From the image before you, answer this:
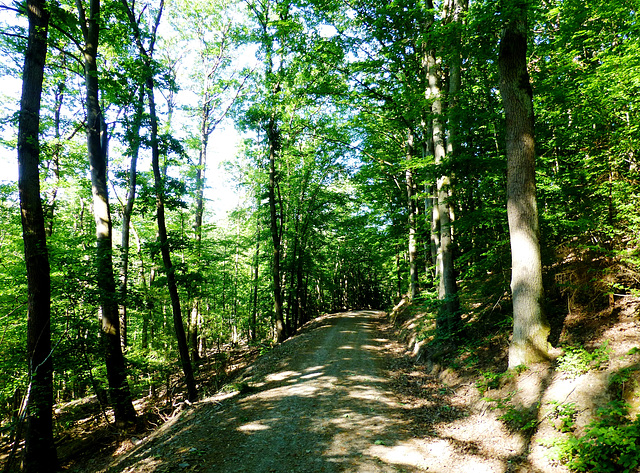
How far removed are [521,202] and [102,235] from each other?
10.3 metres

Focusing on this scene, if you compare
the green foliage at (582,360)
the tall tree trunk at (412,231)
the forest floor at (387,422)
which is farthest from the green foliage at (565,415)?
the tall tree trunk at (412,231)

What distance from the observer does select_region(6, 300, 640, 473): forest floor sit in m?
3.98

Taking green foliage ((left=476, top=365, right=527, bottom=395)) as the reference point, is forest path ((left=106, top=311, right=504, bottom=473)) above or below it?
below

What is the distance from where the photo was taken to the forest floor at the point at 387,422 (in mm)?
3982

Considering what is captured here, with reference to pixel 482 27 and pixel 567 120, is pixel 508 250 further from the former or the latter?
pixel 482 27

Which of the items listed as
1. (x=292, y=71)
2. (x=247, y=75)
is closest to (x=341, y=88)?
(x=292, y=71)

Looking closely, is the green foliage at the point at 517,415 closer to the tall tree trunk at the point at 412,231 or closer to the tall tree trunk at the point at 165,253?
the tall tree trunk at the point at 165,253

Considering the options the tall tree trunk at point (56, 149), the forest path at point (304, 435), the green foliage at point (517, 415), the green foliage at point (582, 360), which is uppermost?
the tall tree trunk at point (56, 149)

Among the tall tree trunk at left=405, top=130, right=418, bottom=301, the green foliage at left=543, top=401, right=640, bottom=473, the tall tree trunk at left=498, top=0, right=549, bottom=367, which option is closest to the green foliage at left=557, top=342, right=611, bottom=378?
the tall tree trunk at left=498, top=0, right=549, bottom=367

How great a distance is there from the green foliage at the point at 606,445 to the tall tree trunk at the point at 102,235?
924 cm

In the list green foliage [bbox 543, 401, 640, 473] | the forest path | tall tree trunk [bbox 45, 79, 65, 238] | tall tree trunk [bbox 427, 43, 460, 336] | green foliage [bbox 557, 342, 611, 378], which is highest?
tall tree trunk [bbox 45, 79, 65, 238]

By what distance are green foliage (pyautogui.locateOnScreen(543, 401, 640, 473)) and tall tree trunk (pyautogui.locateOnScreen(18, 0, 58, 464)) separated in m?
8.41

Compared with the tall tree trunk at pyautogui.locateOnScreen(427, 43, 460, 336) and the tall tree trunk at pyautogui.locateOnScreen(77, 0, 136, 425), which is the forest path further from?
the tall tree trunk at pyautogui.locateOnScreen(427, 43, 460, 336)

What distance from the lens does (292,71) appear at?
502 inches
